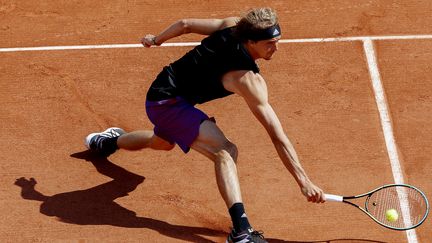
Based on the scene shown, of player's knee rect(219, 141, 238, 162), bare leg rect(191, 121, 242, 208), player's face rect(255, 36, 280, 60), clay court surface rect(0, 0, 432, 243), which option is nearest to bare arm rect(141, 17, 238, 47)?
player's face rect(255, 36, 280, 60)

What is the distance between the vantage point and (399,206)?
784 centimetres

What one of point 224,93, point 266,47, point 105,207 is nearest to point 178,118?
point 224,93

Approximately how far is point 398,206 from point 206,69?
6.77 feet

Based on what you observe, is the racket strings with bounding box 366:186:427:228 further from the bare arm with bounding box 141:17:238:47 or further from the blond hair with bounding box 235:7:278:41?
the bare arm with bounding box 141:17:238:47

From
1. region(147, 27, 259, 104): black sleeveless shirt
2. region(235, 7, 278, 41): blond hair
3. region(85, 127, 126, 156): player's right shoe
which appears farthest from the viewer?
region(85, 127, 126, 156): player's right shoe

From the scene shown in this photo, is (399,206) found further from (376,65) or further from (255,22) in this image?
(376,65)

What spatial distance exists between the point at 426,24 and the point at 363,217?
11.5 feet

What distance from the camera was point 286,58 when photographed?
403 inches

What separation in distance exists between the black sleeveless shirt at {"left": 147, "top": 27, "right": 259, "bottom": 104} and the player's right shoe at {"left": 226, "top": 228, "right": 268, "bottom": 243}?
1.20m

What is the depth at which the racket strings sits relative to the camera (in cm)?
772

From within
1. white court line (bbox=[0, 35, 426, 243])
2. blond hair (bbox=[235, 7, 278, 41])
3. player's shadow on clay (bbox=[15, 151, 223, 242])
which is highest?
white court line (bbox=[0, 35, 426, 243])

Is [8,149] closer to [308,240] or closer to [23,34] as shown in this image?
[23,34]

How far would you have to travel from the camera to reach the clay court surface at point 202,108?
8.16 meters

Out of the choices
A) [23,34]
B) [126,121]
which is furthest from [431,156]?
[23,34]
